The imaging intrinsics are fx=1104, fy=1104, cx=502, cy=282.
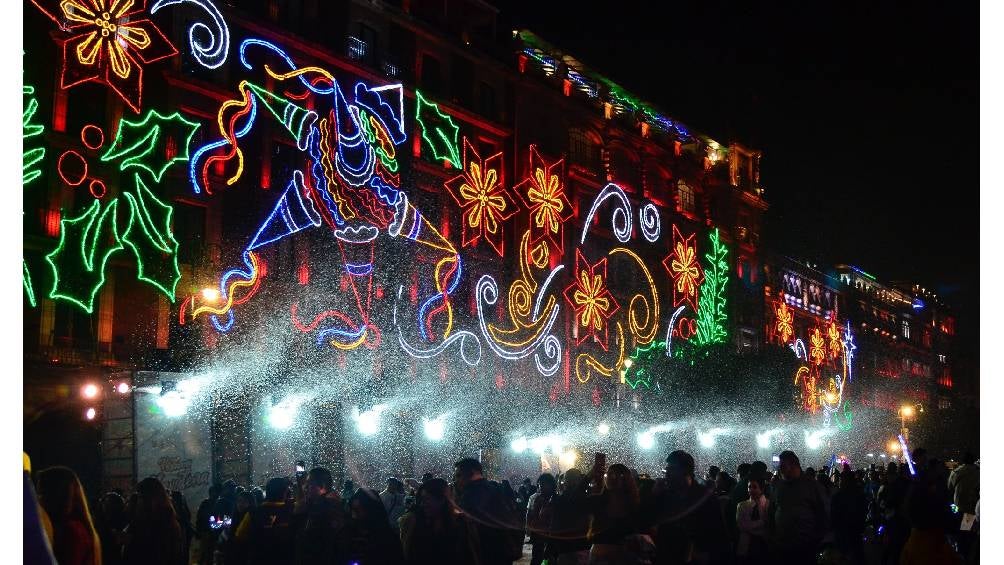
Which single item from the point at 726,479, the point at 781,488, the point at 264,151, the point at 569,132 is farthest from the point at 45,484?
the point at 569,132

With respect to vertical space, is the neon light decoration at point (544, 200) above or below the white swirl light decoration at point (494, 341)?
above

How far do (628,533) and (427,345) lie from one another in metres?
25.1

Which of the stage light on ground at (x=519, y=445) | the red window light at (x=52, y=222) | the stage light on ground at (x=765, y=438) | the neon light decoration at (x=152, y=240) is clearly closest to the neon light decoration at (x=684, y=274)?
the stage light on ground at (x=519, y=445)

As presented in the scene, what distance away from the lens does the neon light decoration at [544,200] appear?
37844 mm

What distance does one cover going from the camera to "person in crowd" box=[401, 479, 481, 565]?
8.85 metres

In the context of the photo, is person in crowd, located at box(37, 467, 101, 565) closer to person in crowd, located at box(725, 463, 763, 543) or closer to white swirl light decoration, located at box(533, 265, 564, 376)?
person in crowd, located at box(725, 463, 763, 543)

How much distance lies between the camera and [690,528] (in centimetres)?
1012

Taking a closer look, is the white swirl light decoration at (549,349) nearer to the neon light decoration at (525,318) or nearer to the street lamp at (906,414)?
the neon light decoration at (525,318)

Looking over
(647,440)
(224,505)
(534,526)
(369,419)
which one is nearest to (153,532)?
(534,526)

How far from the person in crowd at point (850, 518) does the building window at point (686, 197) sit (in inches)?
1522

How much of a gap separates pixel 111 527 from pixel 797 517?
7.66 m

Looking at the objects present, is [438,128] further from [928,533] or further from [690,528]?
[928,533]

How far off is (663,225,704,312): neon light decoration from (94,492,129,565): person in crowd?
3396 cm

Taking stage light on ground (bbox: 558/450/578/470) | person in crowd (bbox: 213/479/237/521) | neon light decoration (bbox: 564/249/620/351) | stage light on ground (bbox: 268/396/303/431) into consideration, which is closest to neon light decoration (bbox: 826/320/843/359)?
neon light decoration (bbox: 564/249/620/351)
